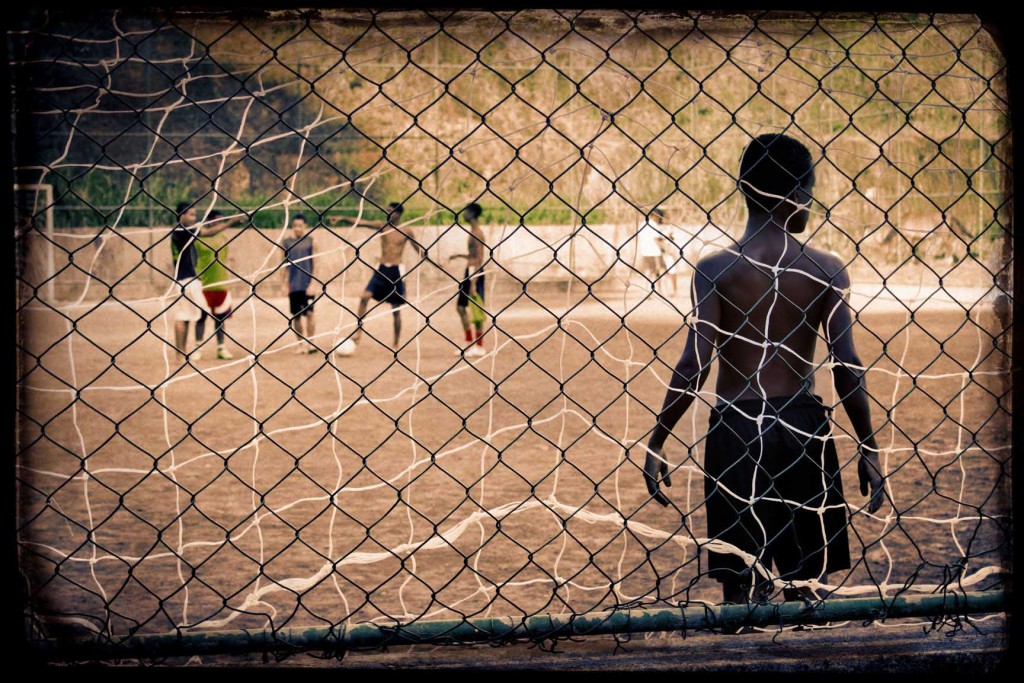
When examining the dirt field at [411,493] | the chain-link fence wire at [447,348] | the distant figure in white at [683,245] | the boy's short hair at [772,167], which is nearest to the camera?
the chain-link fence wire at [447,348]

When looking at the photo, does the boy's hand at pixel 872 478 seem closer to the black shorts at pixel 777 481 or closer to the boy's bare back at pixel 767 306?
the black shorts at pixel 777 481

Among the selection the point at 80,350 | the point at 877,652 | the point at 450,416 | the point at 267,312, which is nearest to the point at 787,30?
the point at 877,652

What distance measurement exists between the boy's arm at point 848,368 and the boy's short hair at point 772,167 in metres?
0.30

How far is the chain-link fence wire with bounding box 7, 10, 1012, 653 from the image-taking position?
6.43ft

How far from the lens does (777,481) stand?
257cm

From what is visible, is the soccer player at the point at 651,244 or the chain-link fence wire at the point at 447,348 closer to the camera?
the chain-link fence wire at the point at 447,348

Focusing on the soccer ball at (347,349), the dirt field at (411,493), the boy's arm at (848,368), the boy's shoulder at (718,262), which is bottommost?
the dirt field at (411,493)

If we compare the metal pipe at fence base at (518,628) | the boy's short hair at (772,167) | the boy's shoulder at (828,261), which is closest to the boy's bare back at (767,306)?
the boy's shoulder at (828,261)

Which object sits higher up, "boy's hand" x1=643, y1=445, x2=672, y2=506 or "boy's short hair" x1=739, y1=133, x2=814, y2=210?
"boy's short hair" x1=739, y1=133, x2=814, y2=210

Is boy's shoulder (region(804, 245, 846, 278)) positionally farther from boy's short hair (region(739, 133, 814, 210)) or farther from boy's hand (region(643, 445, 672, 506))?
boy's hand (region(643, 445, 672, 506))

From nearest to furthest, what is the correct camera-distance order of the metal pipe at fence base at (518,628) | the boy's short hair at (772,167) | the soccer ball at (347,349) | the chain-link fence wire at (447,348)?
the metal pipe at fence base at (518,628)
the chain-link fence wire at (447,348)
the boy's short hair at (772,167)
the soccer ball at (347,349)

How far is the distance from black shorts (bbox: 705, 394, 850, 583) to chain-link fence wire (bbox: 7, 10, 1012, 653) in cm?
14

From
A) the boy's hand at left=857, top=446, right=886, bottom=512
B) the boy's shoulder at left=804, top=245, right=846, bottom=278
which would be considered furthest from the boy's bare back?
the boy's hand at left=857, top=446, right=886, bottom=512

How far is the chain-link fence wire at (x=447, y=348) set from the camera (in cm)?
196
